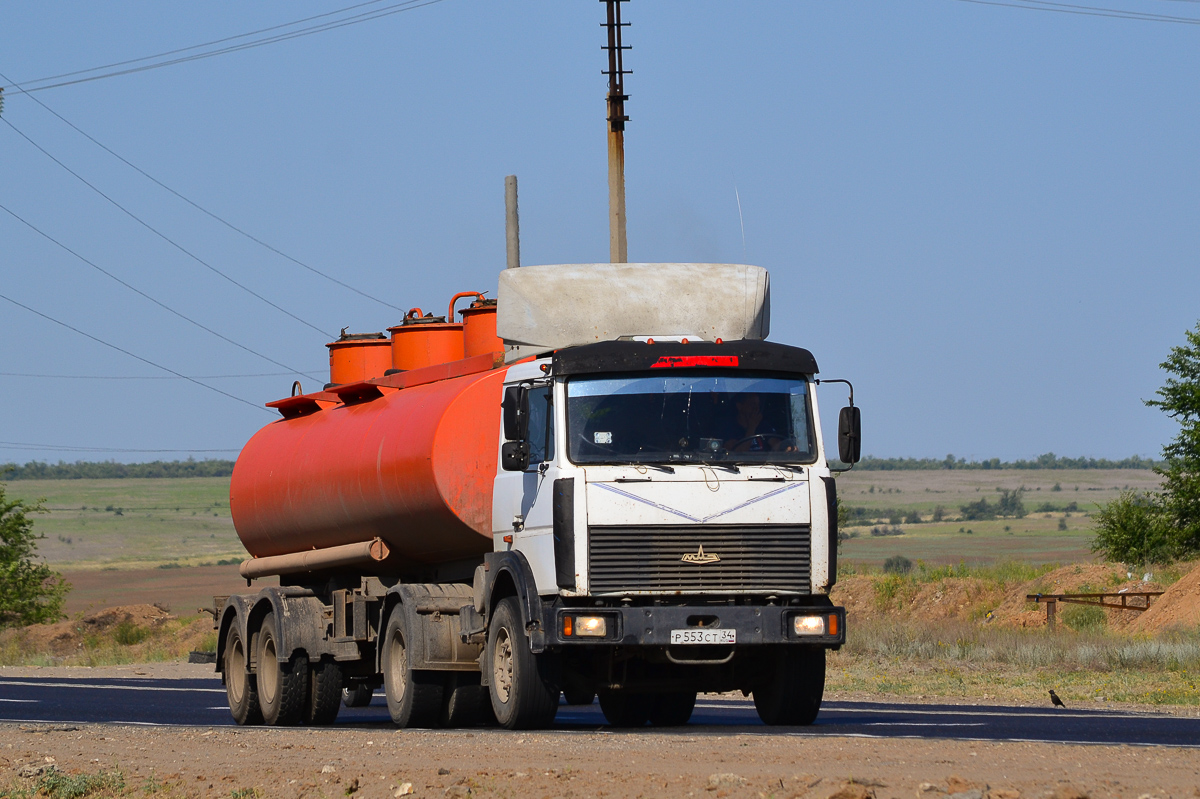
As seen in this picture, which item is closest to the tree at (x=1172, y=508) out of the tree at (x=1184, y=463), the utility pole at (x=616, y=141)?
the tree at (x=1184, y=463)

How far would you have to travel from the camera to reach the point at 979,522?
133125 mm

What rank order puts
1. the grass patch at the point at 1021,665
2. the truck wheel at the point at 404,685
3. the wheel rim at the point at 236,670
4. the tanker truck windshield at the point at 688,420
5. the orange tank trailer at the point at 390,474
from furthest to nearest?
the grass patch at the point at 1021,665
the wheel rim at the point at 236,670
the truck wheel at the point at 404,685
the orange tank trailer at the point at 390,474
the tanker truck windshield at the point at 688,420

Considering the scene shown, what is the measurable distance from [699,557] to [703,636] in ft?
2.01

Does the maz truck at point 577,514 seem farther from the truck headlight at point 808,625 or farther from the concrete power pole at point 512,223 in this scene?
the concrete power pole at point 512,223

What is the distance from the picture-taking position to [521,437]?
1374 cm

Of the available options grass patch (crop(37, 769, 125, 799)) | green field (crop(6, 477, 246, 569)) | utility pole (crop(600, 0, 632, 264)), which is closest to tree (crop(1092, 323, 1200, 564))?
utility pole (crop(600, 0, 632, 264))

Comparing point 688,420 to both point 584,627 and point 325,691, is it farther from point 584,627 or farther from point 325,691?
point 325,691

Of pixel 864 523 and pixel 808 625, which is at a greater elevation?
pixel 864 523

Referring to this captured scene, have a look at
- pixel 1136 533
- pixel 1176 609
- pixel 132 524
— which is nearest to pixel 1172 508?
pixel 1136 533

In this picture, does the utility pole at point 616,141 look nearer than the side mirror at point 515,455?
No

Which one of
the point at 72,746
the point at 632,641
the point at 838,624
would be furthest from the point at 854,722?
the point at 72,746

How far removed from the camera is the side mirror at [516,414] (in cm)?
1370

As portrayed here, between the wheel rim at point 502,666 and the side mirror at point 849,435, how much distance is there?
10.4 ft

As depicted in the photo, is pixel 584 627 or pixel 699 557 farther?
pixel 699 557
